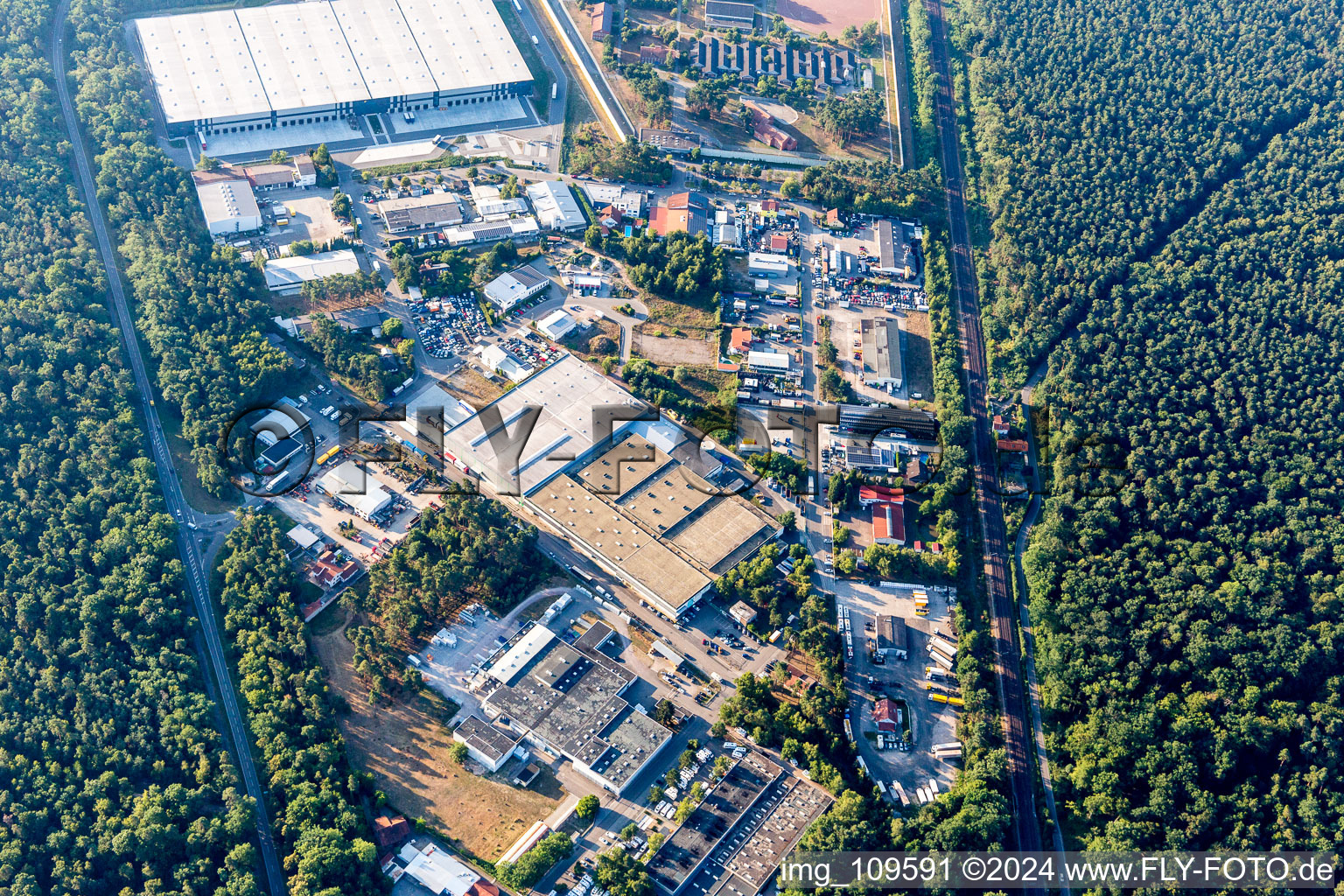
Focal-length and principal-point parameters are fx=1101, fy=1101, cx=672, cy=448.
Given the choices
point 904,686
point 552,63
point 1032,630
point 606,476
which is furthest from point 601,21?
point 904,686

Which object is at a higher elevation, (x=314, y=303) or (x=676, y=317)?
(x=314, y=303)

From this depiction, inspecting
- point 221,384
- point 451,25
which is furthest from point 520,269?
point 451,25

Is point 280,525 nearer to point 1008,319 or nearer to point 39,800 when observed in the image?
point 39,800

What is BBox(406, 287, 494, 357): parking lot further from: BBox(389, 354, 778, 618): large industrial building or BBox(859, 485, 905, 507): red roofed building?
BBox(859, 485, 905, 507): red roofed building

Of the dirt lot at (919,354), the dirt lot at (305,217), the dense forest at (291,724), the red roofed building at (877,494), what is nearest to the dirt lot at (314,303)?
the dirt lot at (305,217)

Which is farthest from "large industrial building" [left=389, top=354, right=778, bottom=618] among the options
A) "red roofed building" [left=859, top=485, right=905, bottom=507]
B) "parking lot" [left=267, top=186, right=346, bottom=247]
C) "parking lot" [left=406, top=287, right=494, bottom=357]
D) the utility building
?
the utility building

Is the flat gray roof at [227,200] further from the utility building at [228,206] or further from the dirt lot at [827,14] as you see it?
the dirt lot at [827,14]

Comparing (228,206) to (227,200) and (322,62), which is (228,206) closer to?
(227,200)
